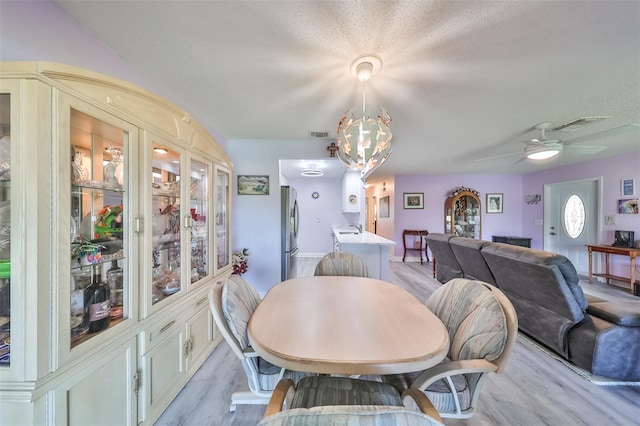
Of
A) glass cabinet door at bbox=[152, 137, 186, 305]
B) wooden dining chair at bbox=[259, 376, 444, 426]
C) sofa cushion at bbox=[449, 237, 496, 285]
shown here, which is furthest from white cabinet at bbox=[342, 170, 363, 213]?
wooden dining chair at bbox=[259, 376, 444, 426]

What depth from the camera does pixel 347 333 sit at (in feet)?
3.52

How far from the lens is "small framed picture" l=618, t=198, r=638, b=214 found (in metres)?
3.99

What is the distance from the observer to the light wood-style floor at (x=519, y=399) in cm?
145

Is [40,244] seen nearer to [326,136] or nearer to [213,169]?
[213,169]

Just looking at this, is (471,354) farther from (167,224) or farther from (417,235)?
(417,235)

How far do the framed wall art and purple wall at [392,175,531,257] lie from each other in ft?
1.99

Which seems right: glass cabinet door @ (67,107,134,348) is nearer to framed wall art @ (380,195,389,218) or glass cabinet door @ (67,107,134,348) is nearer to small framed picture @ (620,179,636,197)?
framed wall art @ (380,195,389,218)

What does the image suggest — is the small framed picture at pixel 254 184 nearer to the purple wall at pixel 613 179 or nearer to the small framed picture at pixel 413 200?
the small framed picture at pixel 413 200

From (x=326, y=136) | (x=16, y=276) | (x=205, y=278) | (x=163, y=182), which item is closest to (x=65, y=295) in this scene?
(x=16, y=276)

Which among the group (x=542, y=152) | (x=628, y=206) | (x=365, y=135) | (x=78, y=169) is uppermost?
(x=542, y=152)

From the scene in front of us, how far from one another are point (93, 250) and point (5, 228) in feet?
1.04

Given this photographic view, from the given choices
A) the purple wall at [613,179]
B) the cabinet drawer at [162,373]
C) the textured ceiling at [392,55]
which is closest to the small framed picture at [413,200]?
the purple wall at [613,179]

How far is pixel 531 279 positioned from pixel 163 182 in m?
3.11

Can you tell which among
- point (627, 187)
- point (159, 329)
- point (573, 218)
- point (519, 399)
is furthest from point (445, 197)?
point (159, 329)
